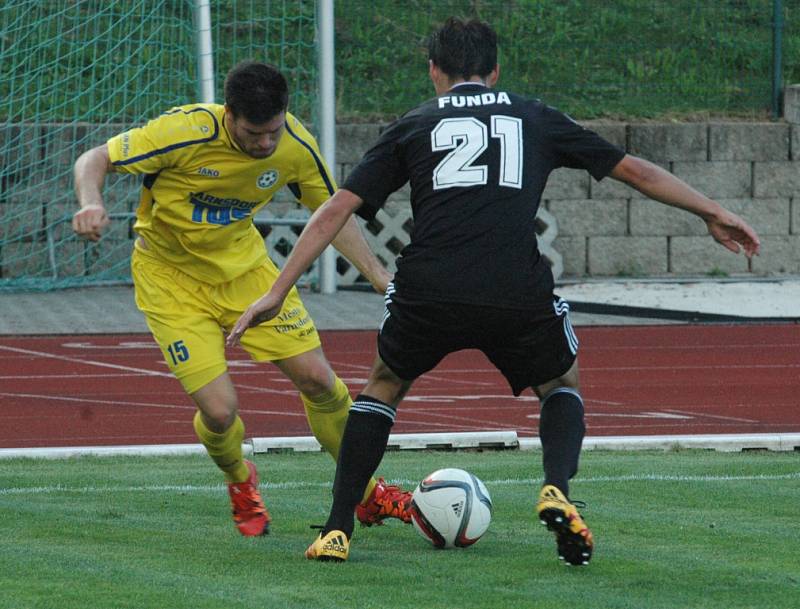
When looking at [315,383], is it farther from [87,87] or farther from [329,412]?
[87,87]

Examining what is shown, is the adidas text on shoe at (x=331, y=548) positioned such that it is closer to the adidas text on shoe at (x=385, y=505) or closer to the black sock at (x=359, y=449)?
the black sock at (x=359, y=449)

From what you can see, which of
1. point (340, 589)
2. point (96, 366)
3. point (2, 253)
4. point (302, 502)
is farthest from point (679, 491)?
point (2, 253)

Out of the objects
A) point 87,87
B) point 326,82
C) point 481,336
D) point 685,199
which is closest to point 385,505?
point 481,336

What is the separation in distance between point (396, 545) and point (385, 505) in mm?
365

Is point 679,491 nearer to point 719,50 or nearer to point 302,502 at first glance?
point 302,502

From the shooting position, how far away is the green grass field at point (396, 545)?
4738 millimetres

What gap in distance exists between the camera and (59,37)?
16297mm

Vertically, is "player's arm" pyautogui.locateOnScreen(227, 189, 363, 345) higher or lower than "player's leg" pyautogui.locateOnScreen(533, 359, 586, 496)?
higher

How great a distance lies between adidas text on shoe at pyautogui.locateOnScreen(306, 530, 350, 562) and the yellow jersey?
1.47 meters

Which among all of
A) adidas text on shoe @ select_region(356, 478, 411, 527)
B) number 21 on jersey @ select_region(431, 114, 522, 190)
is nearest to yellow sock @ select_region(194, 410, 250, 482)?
adidas text on shoe @ select_region(356, 478, 411, 527)

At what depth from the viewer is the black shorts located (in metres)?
5.30

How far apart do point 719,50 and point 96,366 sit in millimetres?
10576

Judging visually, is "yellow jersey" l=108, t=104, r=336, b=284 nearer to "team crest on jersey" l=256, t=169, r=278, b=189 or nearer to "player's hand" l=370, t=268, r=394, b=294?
"team crest on jersey" l=256, t=169, r=278, b=189

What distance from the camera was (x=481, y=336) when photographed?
5.36 meters
